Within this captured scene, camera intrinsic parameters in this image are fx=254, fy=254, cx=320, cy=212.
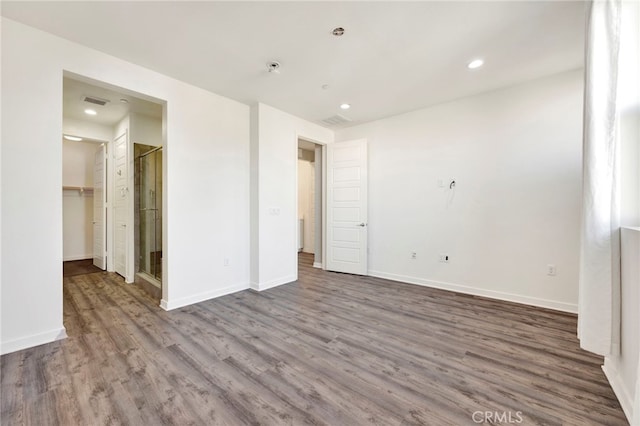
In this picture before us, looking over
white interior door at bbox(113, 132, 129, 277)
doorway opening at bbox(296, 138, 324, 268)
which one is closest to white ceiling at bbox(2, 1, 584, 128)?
white interior door at bbox(113, 132, 129, 277)

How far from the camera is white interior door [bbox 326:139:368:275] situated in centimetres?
461

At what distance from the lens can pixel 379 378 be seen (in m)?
1.81

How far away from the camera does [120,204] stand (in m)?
4.36

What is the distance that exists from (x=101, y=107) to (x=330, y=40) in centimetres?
367

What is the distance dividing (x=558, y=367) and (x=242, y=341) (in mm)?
2547

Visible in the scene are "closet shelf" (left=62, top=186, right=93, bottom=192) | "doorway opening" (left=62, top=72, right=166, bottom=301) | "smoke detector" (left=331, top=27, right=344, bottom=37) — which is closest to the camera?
"smoke detector" (left=331, top=27, right=344, bottom=37)

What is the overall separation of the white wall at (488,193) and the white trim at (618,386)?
145 centimetres

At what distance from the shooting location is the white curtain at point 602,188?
61.5 inches

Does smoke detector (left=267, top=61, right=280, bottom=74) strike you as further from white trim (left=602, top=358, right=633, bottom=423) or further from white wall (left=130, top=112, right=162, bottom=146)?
white trim (left=602, top=358, right=633, bottom=423)

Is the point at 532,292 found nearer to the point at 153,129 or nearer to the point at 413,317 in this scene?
the point at 413,317

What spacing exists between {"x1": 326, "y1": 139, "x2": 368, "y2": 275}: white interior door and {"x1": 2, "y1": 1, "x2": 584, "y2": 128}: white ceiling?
148 cm

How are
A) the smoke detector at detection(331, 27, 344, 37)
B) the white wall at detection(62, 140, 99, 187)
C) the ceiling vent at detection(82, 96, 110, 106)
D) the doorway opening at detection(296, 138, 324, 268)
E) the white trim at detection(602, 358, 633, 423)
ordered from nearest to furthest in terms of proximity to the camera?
the white trim at detection(602, 358, 633, 423), the smoke detector at detection(331, 27, 344, 37), the ceiling vent at detection(82, 96, 110, 106), the white wall at detection(62, 140, 99, 187), the doorway opening at detection(296, 138, 324, 268)

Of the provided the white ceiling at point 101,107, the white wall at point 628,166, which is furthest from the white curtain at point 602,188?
the white ceiling at point 101,107

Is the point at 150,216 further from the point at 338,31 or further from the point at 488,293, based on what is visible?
the point at 488,293
